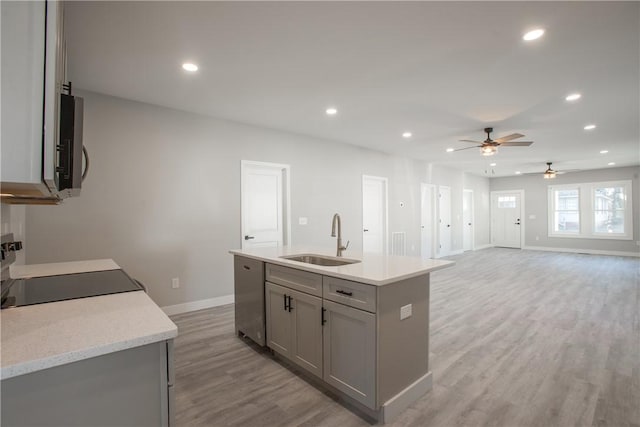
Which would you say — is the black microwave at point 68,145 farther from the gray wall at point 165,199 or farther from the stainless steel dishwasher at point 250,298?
the gray wall at point 165,199

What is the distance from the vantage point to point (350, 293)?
1954 mm

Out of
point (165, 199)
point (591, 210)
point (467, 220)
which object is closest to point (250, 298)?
point (165, 199)

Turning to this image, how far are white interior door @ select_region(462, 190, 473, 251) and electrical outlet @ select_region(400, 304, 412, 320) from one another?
27.7 ft

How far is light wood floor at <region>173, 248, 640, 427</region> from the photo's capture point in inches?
76.8

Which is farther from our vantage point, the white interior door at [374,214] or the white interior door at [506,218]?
the white interior door at [506,218]

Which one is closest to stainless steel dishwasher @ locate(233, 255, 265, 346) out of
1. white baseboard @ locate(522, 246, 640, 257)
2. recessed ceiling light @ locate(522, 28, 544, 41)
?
recessed ceiling light @ locate(522, 28, 544, 41)

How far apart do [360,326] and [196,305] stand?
2.85 meters

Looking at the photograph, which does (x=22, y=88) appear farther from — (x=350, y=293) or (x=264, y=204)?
(x=264, y=204)

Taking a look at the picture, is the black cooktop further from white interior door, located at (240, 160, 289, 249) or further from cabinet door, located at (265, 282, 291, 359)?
white interior door, located at (240, 160, 289, 249)

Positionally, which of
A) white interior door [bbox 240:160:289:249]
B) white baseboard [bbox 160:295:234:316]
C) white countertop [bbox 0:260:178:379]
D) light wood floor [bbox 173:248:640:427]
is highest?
white interior door [bbox 240:160:289:249]

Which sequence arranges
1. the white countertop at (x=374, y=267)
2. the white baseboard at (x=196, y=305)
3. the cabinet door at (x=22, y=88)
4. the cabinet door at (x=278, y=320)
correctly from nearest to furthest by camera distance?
the cabinet door at (x=22, y=88), the white countertop at (x=374, y=267), the cabinet door at (x=278, y=320), the white baseboard at (x=196, y=305)

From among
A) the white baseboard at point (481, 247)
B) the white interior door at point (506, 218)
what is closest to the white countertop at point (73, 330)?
the white baseboard at point (481, 247)

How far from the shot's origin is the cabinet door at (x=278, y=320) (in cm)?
247

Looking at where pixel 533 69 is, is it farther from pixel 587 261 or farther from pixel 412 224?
pixel 587 261
